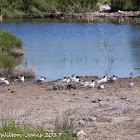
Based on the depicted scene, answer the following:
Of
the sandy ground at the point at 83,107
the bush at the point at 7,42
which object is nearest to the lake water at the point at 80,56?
the bush at the point at 7,42

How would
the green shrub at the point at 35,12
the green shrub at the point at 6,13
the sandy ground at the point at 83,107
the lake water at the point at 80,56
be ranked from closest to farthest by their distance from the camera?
1. the sandy ground at the point at 83,107
2. the lake water at the point at 80,56
3. the green shrub at the point at 6,13
4. the green shrub at the point at 35,12

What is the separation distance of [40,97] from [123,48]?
16623mm

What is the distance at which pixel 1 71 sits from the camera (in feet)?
52.6

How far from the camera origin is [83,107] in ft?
30.5

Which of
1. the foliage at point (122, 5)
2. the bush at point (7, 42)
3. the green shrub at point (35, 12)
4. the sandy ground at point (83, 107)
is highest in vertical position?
the sandy ground at point (83, 107)

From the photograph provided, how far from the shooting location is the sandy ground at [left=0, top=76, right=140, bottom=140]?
7477 millimetres

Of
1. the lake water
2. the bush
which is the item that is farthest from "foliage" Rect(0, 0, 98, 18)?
the bush

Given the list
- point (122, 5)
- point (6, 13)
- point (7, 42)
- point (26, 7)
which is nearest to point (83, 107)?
point (7, 42)

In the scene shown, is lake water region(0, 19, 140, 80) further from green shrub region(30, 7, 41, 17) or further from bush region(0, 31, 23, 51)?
green shrub region(30, 7, 41, 17)

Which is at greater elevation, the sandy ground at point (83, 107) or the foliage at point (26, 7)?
the sandy ground at point (83, 107)

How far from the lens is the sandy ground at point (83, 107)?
748 centimetres

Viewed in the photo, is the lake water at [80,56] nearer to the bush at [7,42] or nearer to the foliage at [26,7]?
the bush at [7,42]

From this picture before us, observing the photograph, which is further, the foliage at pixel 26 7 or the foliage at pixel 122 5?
the foliage at pixel 122 5

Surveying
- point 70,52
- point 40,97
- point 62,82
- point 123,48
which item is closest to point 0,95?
point 40,97
